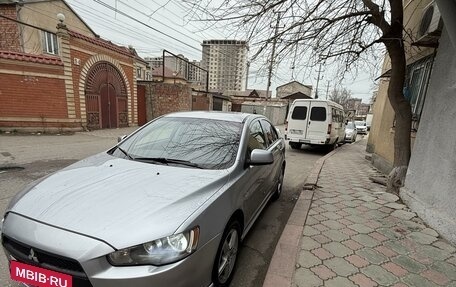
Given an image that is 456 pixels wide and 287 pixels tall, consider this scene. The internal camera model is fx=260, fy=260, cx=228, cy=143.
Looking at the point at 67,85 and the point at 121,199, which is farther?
the point at 67,85

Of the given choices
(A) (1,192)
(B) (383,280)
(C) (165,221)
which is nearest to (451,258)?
(B) (383,280)

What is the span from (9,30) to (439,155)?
83.9ft

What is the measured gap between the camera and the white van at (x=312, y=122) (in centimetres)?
1080

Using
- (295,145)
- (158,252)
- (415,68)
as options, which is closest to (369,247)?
(158,252)

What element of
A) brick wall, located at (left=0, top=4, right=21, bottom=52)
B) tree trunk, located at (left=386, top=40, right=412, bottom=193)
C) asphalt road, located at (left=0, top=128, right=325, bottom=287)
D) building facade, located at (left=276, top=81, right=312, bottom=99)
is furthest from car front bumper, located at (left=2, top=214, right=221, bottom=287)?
building facade, located at (left=276, top=81, right=312, bottom=99)

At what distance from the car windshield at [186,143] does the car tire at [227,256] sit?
60cm

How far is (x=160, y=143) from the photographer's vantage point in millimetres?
2955

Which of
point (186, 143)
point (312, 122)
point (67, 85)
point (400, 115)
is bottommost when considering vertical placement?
point (312, 122)

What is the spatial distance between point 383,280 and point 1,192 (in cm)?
549

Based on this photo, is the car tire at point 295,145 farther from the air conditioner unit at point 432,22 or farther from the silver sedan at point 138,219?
the silver sedan at point 138,219

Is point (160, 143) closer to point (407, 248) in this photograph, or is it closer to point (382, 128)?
point (407, 248)

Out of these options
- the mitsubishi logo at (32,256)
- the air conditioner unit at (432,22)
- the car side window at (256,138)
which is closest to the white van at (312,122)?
the air conditioner unit at (432,22)

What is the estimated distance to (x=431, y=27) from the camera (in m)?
4.10

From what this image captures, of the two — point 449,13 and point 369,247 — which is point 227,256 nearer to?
point 369,247
